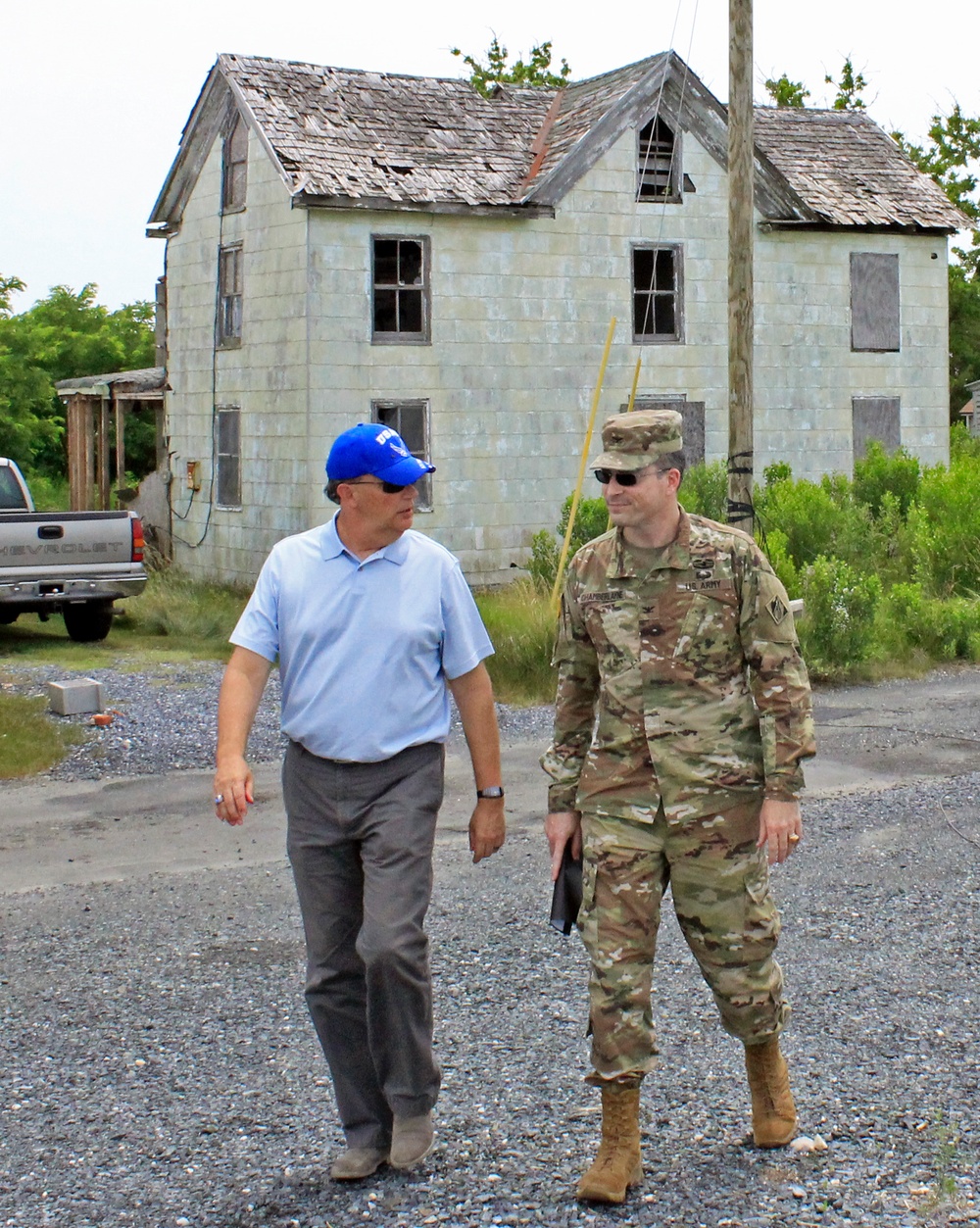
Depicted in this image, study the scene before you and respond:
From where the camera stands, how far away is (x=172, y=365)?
78.9ft

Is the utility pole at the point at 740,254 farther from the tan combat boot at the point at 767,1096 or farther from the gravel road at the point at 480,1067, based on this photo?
the tan combat boot at the point at 767,1096

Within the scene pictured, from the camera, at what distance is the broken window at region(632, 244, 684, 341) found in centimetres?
2242

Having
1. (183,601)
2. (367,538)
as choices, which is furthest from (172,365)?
(367,538)

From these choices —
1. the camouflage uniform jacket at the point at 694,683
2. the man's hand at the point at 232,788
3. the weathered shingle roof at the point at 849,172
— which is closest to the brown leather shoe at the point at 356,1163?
the man's hand at the point at 232,788

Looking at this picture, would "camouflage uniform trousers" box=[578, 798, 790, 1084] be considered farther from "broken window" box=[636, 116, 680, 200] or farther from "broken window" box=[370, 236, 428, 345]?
"broken window" box=[636, 116, 680, 200]

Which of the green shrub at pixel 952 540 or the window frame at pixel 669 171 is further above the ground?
the window frame at pixel 669 171

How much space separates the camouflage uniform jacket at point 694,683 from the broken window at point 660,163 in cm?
1922

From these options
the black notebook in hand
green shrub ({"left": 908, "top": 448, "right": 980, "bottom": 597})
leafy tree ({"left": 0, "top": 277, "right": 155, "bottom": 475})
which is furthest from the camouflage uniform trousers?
leafy tree ({"left": 0, "top": 277, "right": 155, "bottom": 475})

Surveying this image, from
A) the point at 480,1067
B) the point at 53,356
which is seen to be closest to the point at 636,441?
the point at 480,1067

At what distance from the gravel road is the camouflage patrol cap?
5.95 ft

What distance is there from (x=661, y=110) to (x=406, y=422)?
237 inches

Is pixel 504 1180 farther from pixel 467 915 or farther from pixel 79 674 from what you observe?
pixel 79 674

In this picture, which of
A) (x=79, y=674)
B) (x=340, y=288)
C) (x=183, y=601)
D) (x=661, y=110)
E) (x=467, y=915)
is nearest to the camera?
A: (x=467, y=915)

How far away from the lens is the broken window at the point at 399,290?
2045 centimetres
